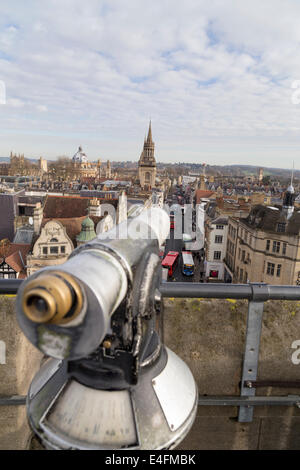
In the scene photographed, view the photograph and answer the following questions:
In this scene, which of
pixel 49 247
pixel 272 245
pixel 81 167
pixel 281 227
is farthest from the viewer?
pixel 81 167

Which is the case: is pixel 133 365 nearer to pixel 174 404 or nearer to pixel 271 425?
pixel 174 404

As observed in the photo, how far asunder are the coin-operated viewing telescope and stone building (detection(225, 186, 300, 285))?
29.3 m

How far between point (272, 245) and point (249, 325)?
28203 millimetres

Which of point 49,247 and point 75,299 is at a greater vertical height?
point 75,299

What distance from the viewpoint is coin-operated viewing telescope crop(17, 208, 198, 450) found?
1.79 metres

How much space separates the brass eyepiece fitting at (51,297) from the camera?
1628 mm

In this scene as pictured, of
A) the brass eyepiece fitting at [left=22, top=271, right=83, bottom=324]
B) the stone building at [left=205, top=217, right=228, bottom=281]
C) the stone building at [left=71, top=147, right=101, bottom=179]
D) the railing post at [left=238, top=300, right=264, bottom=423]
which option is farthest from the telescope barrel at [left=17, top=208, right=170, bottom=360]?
the stone building at [left=71, top=147, right=101, bottom=179]

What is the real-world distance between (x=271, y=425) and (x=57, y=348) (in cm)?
366

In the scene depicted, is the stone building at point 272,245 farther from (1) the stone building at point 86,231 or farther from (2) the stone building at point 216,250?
(1) the stone building at point 86,231

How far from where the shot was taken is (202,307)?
168 inches

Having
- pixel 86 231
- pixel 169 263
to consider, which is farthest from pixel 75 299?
pixel 169 263

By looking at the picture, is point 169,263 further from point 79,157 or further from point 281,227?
point 79,157

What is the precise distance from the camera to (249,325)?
420 cm
